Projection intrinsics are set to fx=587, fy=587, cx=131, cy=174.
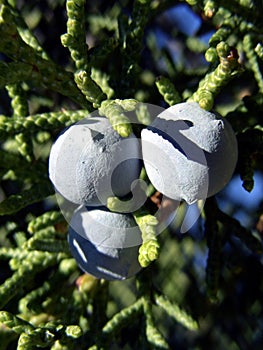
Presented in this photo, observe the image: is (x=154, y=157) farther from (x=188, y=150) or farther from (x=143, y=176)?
(x=143, y=176)

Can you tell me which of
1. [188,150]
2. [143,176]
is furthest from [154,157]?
[143,176]

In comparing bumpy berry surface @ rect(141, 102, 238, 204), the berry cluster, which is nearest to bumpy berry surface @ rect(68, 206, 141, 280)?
the berry cluster

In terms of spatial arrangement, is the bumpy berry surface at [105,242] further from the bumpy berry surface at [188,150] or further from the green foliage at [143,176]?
the bumpy berry surface at [188,150]

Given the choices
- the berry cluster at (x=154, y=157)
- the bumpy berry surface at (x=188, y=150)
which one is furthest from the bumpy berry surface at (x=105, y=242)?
the bumpy berry surface at (x=188, y=150)

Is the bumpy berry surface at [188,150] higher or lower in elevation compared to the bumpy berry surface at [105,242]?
higher

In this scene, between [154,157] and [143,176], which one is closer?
[154,157]

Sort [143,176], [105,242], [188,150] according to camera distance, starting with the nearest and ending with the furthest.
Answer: [188,150] < [105,242] < [143,176]

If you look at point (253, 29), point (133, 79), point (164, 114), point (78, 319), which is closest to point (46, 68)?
point (133, 79)

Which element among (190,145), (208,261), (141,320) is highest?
(190,145)

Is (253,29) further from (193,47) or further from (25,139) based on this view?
(25,139)
